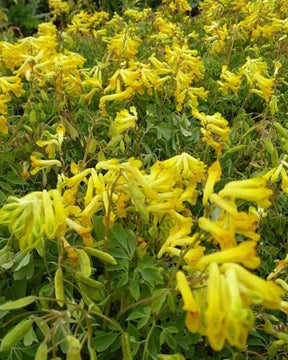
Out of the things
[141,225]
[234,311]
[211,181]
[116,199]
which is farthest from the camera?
[141,225]

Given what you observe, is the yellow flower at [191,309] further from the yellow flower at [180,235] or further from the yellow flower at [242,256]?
the yellow flower at [180,235]

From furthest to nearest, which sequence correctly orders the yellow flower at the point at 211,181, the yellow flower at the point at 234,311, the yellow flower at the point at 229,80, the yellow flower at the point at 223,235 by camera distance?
the yellow flower at the point at 229,80 → the yellow flower at the point at 211,181 → the yellow flower at the point at 223,235 → the yellow flower at the point at 234,311

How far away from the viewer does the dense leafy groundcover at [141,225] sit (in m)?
1.07

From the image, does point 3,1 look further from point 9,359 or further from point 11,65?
point 9,359

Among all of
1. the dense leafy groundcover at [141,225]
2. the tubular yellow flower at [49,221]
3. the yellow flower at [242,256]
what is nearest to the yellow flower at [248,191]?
the dense leafy groundcover at [141,225]

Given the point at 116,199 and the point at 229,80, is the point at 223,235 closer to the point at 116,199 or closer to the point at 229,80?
the point at 116,199

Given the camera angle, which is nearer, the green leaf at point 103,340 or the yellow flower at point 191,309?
the yellow flower at point 191,309

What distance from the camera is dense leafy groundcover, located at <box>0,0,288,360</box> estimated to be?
107 cm

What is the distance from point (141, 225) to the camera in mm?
1690

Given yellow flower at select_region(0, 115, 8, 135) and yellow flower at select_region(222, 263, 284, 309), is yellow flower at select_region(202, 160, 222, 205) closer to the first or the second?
yellow flower at select_region(222, 263, 284, 309)

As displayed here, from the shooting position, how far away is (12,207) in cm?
127

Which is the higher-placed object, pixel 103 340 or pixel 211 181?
pixel 211 181

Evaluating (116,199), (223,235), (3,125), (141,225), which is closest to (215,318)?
(223,235)

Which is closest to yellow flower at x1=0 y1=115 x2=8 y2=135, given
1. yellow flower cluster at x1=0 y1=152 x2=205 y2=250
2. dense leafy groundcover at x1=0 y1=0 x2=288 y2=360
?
dense leafy groundcover at x1=0 y1=0 x2=288 y2=360
